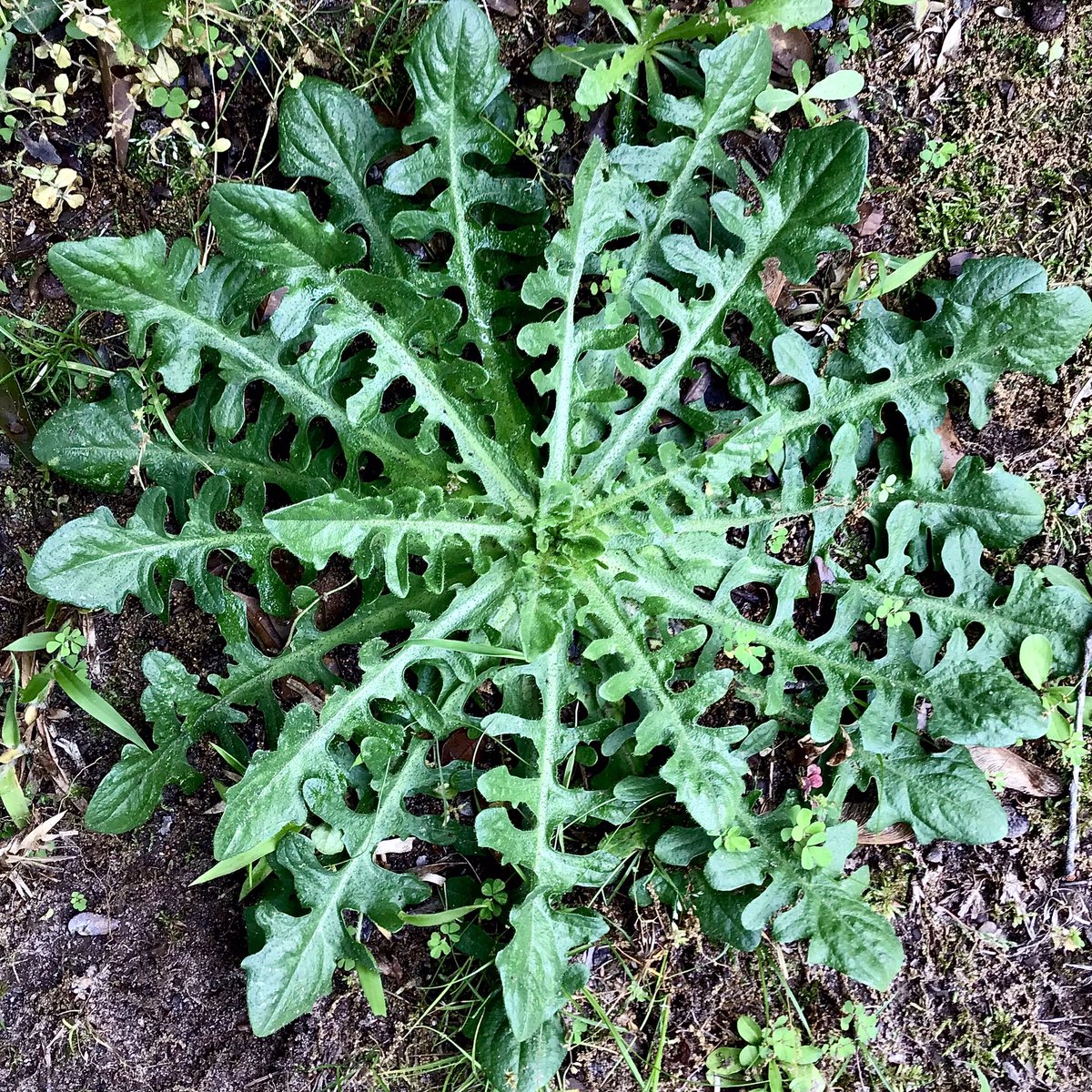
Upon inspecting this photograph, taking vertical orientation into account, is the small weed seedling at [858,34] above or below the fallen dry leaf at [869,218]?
above

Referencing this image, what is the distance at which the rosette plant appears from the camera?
2520 mm

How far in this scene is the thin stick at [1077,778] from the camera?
276 cm

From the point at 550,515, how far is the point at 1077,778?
72.6 inches

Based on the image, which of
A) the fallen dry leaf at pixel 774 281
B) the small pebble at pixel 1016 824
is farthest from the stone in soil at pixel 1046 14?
the small pebble at pixel 1016 824

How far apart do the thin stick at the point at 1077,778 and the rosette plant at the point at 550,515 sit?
0.10 metres

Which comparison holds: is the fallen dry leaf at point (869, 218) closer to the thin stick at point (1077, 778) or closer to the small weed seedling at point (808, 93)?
the small weed seedling at point (808, 93)

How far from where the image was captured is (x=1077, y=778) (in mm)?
2902

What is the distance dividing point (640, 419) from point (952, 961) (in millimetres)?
1960

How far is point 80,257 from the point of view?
2439 millimetres

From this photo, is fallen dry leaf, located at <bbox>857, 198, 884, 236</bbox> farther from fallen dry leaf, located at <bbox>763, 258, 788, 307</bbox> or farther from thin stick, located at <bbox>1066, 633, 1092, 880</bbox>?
thin stick, located at <bbox>1066, 633, 1092, 880</bbox>

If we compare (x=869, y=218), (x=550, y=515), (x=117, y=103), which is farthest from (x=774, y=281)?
(x=117, y=103)

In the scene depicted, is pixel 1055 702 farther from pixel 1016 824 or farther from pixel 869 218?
pixel 869 218

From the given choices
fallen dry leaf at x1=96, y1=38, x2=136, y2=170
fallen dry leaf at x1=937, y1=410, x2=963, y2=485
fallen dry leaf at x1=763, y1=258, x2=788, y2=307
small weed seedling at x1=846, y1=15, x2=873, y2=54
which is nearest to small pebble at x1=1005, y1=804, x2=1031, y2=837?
fallen dry leaf at x1=937, y1=410, x2=963, y2=485

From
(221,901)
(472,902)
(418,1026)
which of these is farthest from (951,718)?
(221,901)
